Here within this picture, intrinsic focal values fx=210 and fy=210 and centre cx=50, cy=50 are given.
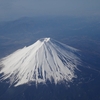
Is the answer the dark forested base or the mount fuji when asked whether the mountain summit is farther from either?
the dark forested base

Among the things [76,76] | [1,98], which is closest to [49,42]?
[76,76]

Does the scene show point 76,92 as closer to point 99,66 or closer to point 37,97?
point 37,97

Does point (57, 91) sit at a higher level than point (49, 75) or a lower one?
lower

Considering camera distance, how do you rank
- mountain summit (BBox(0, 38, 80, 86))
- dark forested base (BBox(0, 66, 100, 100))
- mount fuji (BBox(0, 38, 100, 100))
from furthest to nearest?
mountain summit (BBox(0, 38, 80, 86)), mount fuji (BBox(0, 38, 100, 100)), dark forested base (BBox(0, 66, 100, 100))

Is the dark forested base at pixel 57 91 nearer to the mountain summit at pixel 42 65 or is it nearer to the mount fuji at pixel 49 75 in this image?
the mount fuji at pixel 49 75

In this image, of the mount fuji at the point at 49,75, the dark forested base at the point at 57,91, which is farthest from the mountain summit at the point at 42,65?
the dark forested base at the point at 57,91

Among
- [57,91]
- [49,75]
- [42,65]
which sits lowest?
[57,91]

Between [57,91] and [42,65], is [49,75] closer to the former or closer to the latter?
[42,65]

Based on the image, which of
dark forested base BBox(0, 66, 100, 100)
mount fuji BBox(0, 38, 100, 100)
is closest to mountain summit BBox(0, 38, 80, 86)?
mount fuji BBox(0, 38, 100, 100)

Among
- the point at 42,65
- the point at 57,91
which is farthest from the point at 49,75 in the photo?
the point at 57,91
